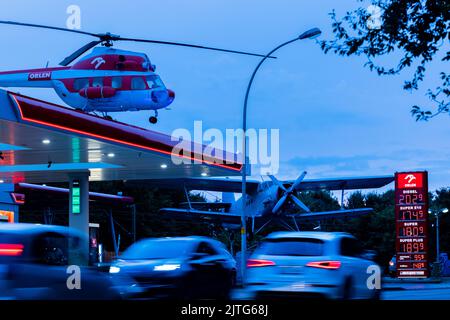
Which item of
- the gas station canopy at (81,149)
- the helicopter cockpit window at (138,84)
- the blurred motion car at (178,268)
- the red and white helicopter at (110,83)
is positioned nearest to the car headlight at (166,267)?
the blurred motion car at (178,268)

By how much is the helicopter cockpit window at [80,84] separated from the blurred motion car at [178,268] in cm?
3017

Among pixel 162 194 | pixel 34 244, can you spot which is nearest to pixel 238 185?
pixel 162 194

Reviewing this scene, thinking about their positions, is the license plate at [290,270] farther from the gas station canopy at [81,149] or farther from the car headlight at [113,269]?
the gas station canopy at [81,149]

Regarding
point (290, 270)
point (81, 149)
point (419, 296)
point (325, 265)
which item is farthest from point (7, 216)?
point (325, 265)

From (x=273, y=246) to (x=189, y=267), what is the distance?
2.06m

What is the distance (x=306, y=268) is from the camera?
1523 centimetres

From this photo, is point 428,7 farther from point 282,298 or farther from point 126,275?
point 126,275

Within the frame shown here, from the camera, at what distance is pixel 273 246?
52.3 ft

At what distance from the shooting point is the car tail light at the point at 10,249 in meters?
11.9

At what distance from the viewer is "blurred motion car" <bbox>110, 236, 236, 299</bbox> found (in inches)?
655

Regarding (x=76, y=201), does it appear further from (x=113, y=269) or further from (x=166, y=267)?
(x=166, y=267)

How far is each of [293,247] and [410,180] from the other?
1009 inches

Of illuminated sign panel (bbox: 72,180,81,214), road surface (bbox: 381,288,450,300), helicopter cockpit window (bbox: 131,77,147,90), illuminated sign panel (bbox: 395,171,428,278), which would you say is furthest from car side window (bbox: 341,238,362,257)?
helicopter cockpit window (bbox: 131,77,147,90)
